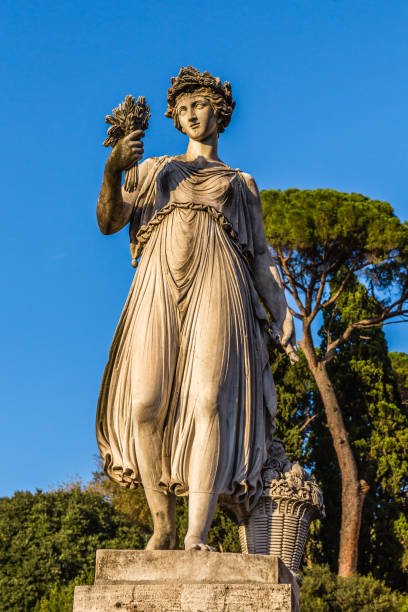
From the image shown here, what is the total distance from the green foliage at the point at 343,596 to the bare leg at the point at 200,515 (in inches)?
600

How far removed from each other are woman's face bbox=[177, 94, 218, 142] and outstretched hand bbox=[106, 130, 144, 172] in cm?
79

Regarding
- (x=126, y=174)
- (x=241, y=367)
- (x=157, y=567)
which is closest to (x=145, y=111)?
(x=126, y=174)

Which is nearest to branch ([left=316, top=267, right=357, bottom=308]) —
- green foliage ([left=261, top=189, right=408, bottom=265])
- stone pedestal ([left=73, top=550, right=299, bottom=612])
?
green foliage ([left=261, top=189, right=408, bottom=265])

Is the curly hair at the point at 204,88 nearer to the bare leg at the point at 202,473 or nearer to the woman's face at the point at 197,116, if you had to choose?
the woman's face at the point at 197,116

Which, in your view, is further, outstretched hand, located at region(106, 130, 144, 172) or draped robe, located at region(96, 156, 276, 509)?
outstretched hand, located at region(106, 130, 144, 172)

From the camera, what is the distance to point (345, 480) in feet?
74.7

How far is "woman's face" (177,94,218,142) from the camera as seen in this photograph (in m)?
6.43

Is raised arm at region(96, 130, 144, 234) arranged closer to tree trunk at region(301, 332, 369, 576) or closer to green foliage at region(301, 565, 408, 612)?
green foliage at region(301, 565, 408, 612)

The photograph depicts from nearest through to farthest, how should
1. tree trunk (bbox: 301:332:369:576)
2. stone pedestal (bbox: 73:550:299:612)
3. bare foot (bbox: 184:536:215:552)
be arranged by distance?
stone pedestal (bbox: 73:550:299:612) → bare foot (bbox: 184:536:215:552) → tree trunk (bbox: 301:332:369:576)

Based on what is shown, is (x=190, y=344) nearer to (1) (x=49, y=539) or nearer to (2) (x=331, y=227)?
(1) (x=49, y=539)

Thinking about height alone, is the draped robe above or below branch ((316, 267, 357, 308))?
below

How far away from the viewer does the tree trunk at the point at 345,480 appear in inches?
874

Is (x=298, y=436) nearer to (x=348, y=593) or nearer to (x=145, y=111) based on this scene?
(x=348, y=593)

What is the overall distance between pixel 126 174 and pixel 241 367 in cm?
162
